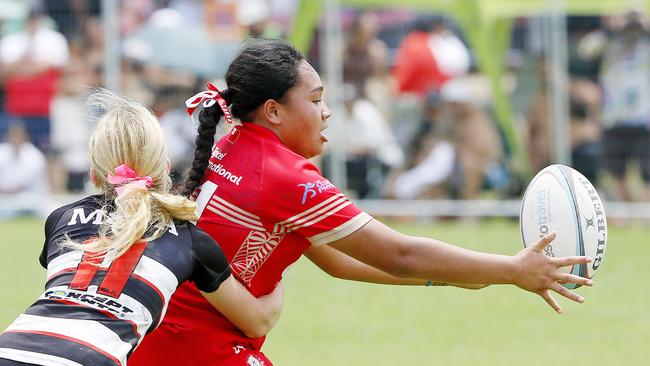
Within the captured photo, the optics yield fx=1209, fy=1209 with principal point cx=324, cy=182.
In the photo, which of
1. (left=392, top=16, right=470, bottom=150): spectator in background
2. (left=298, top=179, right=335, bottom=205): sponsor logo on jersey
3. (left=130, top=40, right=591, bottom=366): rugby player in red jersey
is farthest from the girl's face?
(left=392, top=16, right=470, bottom=150): spectator in background

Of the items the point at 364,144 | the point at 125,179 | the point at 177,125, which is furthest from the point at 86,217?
the point at 364,144

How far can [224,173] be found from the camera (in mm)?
→ 3992

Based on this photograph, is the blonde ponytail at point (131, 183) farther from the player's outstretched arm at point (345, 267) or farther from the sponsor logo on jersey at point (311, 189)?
the player's outstretched arm at point (345, 267)

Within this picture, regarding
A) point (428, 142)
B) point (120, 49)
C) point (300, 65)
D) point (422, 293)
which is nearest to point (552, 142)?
point (428, 142)

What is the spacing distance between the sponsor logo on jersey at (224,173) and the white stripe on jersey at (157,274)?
1.59 feet

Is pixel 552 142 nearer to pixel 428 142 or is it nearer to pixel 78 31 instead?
pixel 428 142

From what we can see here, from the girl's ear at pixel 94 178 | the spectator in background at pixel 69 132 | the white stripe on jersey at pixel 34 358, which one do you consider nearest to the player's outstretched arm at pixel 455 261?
the girl's ear at pixel 94 178

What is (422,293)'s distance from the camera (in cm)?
970

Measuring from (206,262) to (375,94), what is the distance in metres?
9.68

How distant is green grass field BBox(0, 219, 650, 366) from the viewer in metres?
7.40

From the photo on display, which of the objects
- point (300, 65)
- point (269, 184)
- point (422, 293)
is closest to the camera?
point (269, 184)

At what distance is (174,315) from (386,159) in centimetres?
910

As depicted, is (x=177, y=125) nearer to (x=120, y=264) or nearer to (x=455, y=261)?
(x=455, y=261)

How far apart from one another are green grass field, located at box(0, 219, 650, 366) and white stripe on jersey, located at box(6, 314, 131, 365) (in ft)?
12.4
